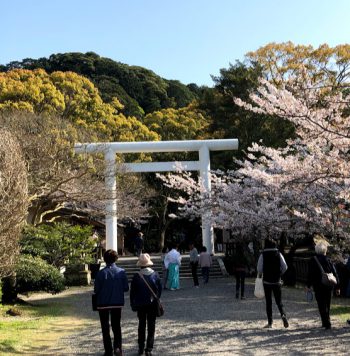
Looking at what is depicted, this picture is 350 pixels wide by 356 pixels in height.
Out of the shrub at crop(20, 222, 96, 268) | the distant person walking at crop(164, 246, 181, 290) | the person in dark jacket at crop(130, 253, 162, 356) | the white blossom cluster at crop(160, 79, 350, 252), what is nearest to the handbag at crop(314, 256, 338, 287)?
the white blossom cluster at crop(160, 79, 350, 252)

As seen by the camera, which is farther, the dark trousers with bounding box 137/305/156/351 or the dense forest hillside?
the dense forest hillside

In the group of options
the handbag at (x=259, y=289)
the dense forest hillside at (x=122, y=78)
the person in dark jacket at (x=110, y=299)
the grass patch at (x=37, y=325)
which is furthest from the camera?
the dense forest hillside at (x=122, y=78)

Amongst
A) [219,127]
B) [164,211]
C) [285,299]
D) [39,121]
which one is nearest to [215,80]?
[219,127]

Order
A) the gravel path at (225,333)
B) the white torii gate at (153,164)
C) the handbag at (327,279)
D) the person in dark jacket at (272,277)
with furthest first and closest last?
1. the white torii gate at (153,164)
2. the person in dark jacket at (272,277)
3. the handbag at (327,279)
4. the gravel path at (225,333)

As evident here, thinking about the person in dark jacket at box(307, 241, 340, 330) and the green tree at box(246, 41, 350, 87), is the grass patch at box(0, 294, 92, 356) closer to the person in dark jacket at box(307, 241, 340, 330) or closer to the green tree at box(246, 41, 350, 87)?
the person in dark jacket at box(307, 241, 340, 330)

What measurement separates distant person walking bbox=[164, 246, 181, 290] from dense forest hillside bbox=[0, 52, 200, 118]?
101ft

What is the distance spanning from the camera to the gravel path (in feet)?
21.7

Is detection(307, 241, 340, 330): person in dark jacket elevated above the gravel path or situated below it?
above

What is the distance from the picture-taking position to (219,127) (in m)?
27.9

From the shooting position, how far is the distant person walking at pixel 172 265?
50.2 ft

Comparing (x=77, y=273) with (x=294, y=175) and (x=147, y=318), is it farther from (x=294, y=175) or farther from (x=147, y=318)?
(x=147, y=318)

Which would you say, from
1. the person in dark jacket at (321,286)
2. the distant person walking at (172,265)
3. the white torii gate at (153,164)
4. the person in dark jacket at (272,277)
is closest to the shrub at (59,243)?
the white torii gate at (153,164)

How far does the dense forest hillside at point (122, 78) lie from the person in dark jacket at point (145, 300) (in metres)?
39.0

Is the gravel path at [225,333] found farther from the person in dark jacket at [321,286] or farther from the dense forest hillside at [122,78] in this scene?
the dense forest hillside at [122,78]
